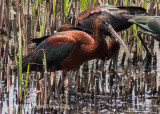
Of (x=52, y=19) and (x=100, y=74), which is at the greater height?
(x=52, y=19)

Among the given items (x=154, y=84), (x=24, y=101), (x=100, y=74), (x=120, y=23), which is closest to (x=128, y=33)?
(x=120, y=23)

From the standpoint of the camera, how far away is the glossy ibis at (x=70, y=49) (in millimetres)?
5492

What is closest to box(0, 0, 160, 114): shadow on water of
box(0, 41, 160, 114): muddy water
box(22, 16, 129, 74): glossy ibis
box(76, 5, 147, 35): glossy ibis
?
box(0, 41, 160, 114): muddy water

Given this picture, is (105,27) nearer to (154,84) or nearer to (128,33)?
(154,84)

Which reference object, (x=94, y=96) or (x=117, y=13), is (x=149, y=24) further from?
(x=94, y=96)

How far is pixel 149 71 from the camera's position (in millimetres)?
6711

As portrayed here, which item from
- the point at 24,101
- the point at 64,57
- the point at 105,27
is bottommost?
the point at 24,101

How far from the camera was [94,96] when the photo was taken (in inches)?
197

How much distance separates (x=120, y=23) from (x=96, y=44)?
1.42 metres

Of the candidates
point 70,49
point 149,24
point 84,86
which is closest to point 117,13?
point 149,24

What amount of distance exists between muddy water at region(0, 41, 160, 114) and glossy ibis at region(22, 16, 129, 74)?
205mm

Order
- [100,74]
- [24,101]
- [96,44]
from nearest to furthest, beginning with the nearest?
[24,101], [96,44], [100,74]

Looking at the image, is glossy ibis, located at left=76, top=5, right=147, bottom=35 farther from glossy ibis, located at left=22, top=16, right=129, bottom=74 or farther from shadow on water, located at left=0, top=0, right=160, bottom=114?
glossy ibis, located at left=22, top=16, right=129, bottom=74

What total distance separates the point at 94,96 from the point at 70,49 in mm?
718
